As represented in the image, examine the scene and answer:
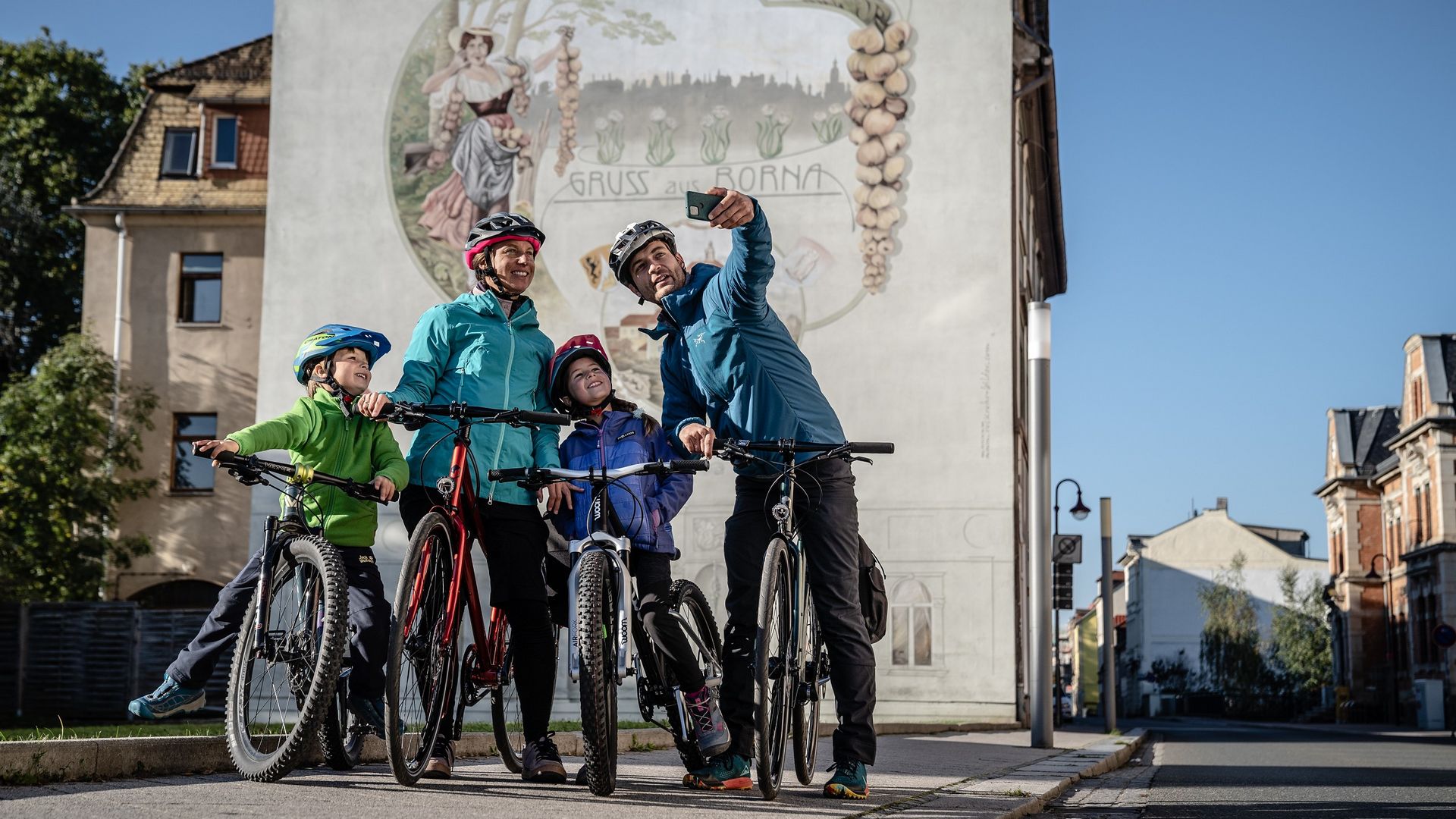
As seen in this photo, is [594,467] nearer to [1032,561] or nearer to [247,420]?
[1032,561]

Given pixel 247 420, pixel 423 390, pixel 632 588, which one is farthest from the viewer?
pixel 247 420

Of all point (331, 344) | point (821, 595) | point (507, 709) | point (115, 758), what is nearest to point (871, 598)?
Answer: point (821, 595)

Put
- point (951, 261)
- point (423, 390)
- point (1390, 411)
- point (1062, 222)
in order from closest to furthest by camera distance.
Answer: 1. point (423, 390)
2. point (951, 261)
3. point (1062, 222)
4. point (1390, 411)

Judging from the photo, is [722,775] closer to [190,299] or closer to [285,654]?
[285,654]

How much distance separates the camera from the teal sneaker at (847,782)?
19.5 ft

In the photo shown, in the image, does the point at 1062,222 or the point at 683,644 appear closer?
the point at 683,644

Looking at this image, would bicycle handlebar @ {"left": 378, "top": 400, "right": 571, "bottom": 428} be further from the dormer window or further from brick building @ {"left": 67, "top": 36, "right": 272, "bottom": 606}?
the dormer window

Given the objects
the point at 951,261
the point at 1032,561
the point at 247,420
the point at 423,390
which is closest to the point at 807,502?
the point at 423,390

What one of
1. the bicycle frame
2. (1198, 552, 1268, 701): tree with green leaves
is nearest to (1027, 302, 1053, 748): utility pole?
the bicycle frame

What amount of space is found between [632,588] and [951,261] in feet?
Result: 63.1

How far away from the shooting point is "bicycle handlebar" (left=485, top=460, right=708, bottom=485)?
5730 mm

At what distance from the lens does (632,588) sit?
582 cm

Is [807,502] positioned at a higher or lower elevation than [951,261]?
lower

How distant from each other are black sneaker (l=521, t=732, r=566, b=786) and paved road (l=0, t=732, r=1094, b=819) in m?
0.09
